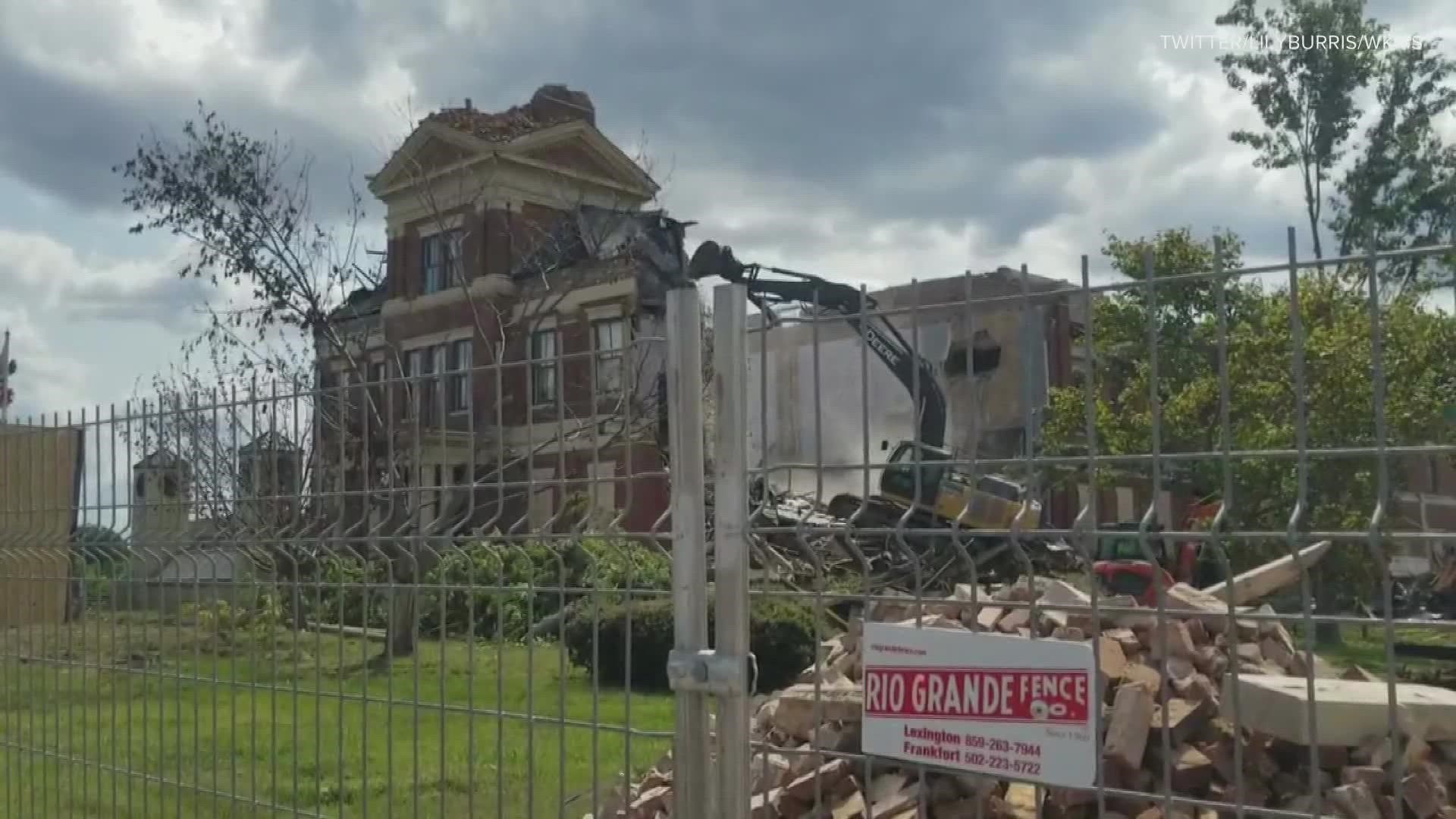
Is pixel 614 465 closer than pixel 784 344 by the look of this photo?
No

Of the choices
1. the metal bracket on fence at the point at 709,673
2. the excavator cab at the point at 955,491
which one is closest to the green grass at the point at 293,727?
the metal bracket on fence at the point at 709,673

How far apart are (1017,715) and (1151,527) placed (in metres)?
0.47

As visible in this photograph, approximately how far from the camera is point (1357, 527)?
2.36m

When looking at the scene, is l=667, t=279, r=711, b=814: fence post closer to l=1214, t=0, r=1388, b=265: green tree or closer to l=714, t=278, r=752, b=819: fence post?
l=714, t=278, r=752, b=819: fence post

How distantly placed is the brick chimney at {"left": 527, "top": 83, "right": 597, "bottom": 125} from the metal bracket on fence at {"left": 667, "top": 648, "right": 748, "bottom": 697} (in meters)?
27.5

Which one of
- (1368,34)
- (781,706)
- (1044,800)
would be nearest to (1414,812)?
(1044,800)

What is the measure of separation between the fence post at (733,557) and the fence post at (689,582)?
5 cm

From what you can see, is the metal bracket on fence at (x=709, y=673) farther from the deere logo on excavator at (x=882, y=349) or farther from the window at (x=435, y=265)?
the window at (x=435, y=265)

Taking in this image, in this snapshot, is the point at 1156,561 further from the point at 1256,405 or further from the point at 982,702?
the point at 1256,405

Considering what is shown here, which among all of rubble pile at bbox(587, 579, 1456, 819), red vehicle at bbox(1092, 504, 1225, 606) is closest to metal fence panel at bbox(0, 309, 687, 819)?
rubble pile at bbox(587, 579, 1456, 819)

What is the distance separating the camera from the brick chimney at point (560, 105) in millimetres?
30031

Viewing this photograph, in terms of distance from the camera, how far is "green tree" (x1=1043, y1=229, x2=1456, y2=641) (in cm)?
240

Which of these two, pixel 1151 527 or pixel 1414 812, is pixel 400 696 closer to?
pixel 1151 527

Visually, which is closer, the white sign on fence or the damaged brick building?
the white sign on fence
